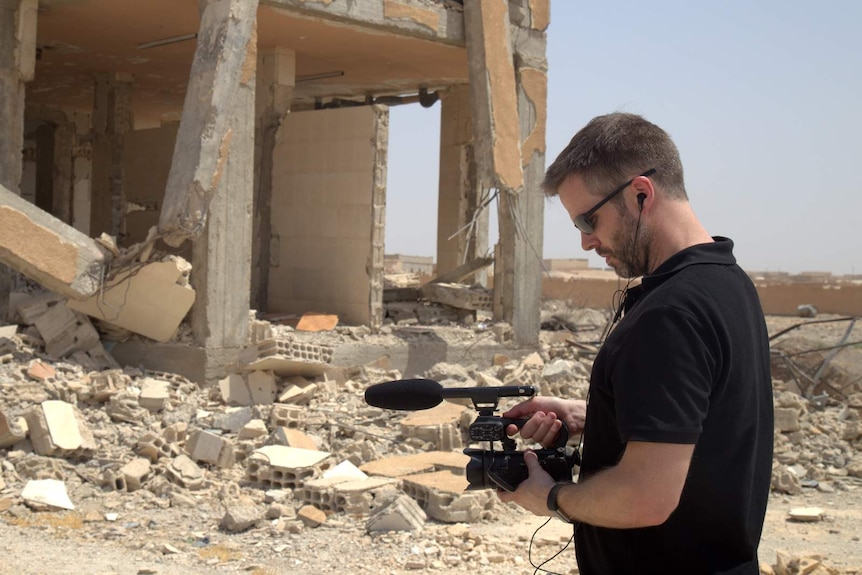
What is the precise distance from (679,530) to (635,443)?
0.91ft

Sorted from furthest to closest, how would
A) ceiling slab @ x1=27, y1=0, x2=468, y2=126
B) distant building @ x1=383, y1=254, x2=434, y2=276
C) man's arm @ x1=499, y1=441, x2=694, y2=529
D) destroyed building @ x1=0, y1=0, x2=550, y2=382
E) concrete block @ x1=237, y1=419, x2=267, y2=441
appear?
distant building @ x1=383, y1=254, x2=434, y2=276 → ceiling slab @ x1=27, y1=0, x2=468, y2=126 → destroyed building @ x1=0, y1=0, x2=550, y2=382 → concrete block @ x1=237, y1=419, x2=267, y2=441 → man's arm @ x1=499, y1=441, x2=694, y2=529

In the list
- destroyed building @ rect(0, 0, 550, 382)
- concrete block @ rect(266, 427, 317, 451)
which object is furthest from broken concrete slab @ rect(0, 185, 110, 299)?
concrete block @ rect(266, 427, 317, 451)

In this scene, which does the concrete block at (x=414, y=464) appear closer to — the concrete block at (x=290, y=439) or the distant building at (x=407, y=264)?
the concrete block at (x=290, y=439)

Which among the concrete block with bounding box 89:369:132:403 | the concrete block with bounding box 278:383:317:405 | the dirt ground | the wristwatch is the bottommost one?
the dirt ground

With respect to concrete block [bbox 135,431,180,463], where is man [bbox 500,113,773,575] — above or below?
above

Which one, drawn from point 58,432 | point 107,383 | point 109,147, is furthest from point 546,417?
point 109,147

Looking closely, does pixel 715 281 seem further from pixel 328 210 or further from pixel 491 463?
pixel 328 210

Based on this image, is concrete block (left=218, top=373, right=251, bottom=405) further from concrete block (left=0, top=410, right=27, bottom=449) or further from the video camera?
the video camera

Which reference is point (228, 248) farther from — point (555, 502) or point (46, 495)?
point (555, 502)

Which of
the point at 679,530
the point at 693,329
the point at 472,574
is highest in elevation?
the point at 693,329

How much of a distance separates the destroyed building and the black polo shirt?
6.92 metres

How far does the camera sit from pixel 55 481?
676 centimetres

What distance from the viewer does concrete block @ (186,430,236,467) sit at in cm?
741

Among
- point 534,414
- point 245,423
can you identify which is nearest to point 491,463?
point 534,414
